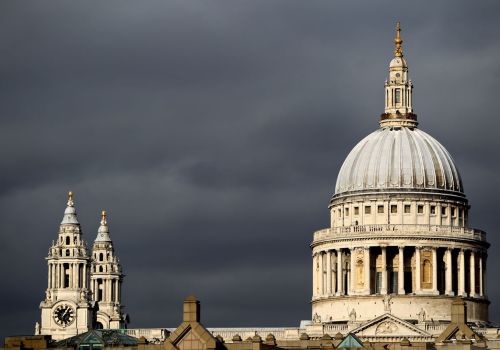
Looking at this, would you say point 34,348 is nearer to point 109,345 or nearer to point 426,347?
point 109,345

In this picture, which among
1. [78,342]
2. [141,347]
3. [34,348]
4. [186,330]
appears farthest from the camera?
[78,342]

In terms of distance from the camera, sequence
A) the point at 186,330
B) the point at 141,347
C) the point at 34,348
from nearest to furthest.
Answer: the point at 186,330, the point at 141,347, the point at 34,348

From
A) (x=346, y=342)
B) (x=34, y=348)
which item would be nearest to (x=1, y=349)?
(x=34, y=348)

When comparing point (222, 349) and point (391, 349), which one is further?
point (391, 349)

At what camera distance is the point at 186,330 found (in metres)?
154

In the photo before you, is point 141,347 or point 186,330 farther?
point 141,347

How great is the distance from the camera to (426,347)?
614ft

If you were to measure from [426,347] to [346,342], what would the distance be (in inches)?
470

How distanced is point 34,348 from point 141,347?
14689 millimetres

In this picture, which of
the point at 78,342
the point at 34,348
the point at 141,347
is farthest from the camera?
the point at 78,342

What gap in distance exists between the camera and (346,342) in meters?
198

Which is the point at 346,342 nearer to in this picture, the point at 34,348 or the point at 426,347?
the point at 426,347

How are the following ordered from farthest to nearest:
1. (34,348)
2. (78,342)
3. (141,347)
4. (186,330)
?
1. (78,342)
2. (34,348)
3. (141,347)
4. (186,330)

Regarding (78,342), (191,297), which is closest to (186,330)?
(191,297)
